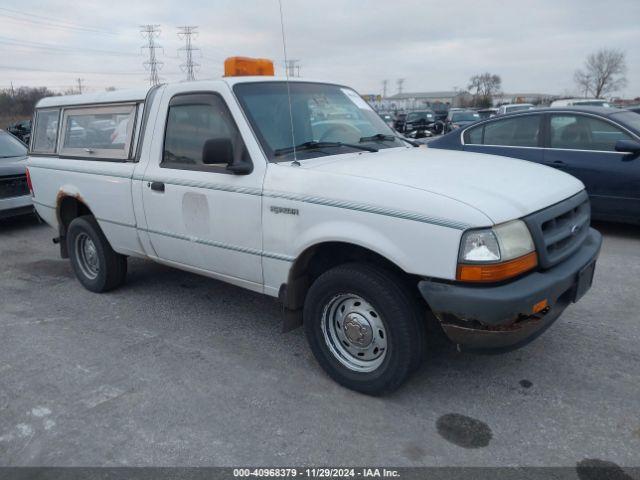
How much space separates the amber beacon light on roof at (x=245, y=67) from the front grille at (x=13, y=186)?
220 inches

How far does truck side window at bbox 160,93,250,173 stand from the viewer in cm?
357

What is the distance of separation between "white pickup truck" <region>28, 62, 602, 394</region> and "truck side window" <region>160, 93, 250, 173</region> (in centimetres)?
1

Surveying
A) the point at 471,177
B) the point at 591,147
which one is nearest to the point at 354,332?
the point at 471,177

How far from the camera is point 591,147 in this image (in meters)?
6.54

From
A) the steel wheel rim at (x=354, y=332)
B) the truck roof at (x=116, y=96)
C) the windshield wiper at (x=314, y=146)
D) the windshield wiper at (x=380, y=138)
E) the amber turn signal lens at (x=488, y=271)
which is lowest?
the steel wheel rim at (x=354, y=332)

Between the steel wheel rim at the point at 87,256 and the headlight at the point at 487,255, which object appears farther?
the steel wheel rim at the point at 87,256

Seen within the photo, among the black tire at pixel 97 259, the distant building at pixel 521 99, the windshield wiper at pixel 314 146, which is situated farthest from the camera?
the distant building at pixel 521 99

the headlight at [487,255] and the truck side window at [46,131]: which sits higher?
the truck side window at [46,131]

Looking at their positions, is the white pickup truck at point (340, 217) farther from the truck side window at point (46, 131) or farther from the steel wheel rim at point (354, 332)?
the truck side window at point (46, 131)

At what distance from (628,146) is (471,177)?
4.09 metres

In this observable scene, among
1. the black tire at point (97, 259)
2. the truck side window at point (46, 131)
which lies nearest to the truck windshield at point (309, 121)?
the black tire at point (97, 259)

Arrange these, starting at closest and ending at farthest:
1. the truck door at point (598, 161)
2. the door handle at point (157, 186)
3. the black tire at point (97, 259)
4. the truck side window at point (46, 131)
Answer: the door handle at point (157, 186) < the black tire at point (97, 259) < the truck side window at point (46, 131) < the truck door at point (598, 161)

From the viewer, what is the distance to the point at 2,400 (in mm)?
3354

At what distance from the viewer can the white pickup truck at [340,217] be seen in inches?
107
